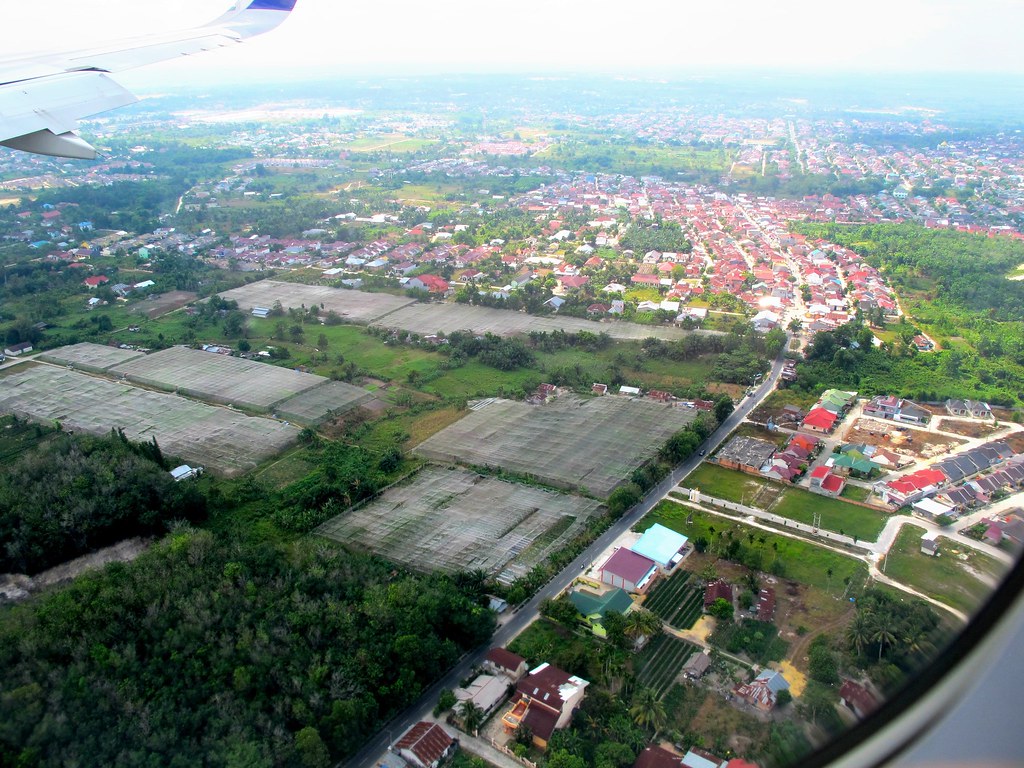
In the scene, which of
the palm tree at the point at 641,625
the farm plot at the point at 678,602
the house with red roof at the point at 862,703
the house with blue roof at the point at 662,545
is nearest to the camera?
the house with red roof at the point at 862,703

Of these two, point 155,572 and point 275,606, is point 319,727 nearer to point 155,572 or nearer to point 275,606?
point 275,606

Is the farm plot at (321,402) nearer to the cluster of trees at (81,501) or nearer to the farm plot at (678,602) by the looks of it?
the cluster of trees at (81,501)

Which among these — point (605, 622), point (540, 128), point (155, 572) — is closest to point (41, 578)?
point (155, 572)

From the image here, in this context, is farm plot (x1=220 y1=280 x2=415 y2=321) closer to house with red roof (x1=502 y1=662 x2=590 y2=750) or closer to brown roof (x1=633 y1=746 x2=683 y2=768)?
house with red roof (x1=502 y1=662 x2=590 y2=750)

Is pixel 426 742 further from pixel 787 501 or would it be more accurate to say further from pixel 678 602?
pixel 787 501

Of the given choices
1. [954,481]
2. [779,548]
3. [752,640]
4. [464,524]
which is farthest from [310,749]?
[954,481]

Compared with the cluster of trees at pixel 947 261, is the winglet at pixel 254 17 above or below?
above

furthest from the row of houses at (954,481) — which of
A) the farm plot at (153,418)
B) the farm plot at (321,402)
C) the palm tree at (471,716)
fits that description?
the farm plot at (153,418)
